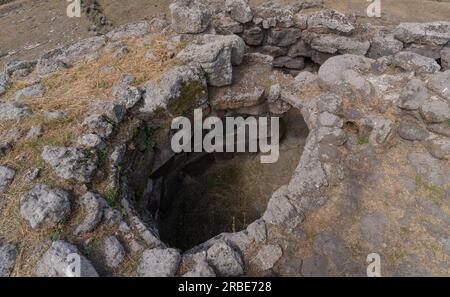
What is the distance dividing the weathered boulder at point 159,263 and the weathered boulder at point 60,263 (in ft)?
1.99

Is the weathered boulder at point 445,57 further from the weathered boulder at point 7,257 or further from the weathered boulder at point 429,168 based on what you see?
the weathered boulder at point 7,257

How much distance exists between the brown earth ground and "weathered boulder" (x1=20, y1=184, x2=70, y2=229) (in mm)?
10747

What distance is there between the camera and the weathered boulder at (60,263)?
4484mm

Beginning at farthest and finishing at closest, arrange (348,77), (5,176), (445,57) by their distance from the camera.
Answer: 1. (445,57)
2. (348,77)
3. (5,176)

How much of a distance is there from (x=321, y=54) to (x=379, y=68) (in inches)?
101

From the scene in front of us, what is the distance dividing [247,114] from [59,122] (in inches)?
153

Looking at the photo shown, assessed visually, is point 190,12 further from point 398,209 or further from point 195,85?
point 398,209

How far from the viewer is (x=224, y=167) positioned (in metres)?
9.27

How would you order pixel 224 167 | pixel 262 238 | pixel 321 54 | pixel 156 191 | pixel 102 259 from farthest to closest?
pixel 321 54, pixel 224 167, pixel 156 191, pixel 262 238, pixel 102 259

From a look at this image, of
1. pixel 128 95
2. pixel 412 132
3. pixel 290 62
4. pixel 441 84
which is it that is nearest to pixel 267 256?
pixel 412 132

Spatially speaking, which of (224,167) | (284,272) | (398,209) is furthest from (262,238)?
(224,167)

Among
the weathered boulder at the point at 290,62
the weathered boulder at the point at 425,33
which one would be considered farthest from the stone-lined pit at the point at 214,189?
the weathered boulder at the point at 425,33

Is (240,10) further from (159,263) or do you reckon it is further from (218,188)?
(159,263)

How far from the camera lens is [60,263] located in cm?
→ 453
